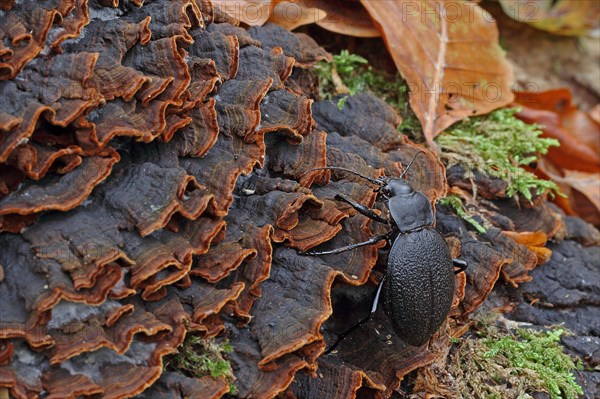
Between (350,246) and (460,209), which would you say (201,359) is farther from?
(460,209)

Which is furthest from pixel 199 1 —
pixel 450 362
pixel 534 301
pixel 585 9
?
pixel 585 9

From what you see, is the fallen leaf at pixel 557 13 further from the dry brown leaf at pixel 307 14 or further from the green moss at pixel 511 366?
the green moss at pixel 511 366

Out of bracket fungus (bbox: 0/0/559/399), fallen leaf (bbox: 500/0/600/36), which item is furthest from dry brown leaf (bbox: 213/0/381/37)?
fallen leaf (bbox: 500/0/600/36)

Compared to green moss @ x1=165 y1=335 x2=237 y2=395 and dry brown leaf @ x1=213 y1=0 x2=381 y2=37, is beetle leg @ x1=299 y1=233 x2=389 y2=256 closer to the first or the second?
green moss @ x1=165 y1=335 x2=237 y2=395

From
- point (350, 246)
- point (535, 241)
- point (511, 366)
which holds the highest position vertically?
point (350, 246)

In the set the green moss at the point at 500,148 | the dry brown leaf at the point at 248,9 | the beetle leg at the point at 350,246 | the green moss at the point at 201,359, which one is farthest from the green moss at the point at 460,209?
the green moss at the point at 201,359

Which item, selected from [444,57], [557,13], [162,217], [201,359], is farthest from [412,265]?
[557,13]

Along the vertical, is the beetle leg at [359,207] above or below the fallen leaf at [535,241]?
above

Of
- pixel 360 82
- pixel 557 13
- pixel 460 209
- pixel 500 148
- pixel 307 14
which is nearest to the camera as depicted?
pixel 460 209
